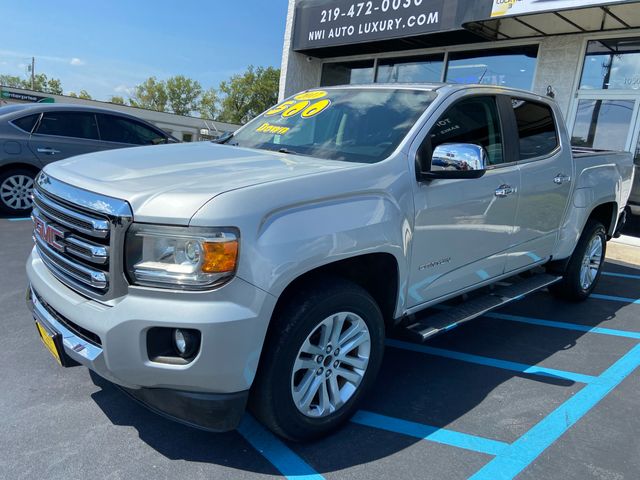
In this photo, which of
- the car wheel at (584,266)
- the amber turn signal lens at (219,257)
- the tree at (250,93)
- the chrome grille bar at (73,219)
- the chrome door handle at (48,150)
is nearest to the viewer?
the amber turn signal lens at (219,257)

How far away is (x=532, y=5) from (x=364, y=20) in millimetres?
4027

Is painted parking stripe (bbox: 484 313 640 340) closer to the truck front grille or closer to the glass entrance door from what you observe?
the truck front grille

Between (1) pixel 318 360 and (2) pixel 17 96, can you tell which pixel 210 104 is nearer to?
(2) pixel 17 96

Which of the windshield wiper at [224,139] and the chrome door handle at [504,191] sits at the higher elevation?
the windshield wiper at [224,139]

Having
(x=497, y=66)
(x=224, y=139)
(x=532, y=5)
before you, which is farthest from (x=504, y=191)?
(x=497, y=66)

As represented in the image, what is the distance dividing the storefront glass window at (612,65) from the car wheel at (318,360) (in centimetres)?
889

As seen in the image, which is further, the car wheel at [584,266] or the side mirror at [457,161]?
the car wheel at [584,266]

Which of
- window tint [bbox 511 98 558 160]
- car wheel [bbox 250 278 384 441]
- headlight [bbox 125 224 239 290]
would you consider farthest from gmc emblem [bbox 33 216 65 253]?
window tint [bbox 511 98 558 160]

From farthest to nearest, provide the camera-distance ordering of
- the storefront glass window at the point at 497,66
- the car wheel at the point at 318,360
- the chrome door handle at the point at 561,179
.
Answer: the storefront glass window at the point at 497,66
the chrome door handle at the point at 561,179
the car wheel at the point at 318,360

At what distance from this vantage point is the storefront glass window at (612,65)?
9.11 m

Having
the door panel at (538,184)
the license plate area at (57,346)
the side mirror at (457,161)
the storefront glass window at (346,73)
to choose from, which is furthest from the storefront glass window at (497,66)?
the license plate area at (57,346)

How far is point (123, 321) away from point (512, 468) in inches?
80.0

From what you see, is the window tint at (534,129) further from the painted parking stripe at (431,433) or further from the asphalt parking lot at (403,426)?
the painted parking stripe at (431,433)

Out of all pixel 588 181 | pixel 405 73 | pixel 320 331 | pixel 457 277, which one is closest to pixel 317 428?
pixel 320 331
